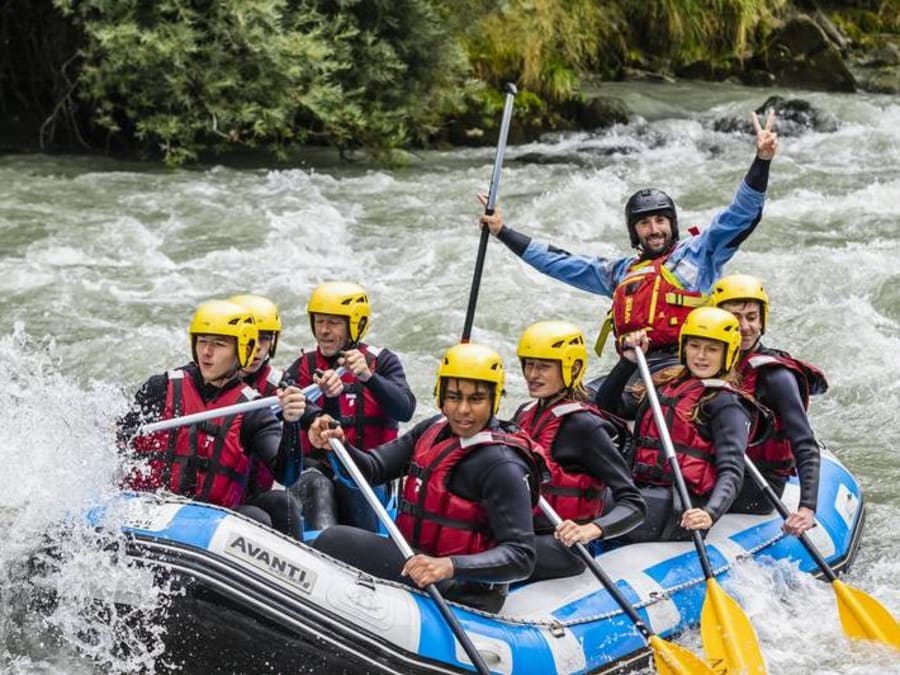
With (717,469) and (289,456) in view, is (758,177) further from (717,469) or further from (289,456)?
(289,456)

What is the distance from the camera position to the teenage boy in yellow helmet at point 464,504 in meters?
4.53

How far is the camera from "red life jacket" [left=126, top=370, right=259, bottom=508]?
509 centimetres

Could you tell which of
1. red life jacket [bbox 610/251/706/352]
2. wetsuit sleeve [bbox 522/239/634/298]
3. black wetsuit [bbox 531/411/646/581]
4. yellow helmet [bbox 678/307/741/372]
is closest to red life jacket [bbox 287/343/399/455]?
black wetsuit [bbox 531/411/646/581]

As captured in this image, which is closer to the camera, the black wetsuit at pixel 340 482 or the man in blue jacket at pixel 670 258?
the black wetsuit at pixel 340 482

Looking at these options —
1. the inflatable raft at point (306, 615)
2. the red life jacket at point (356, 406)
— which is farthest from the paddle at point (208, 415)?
the red life jacket at point (356, 406)

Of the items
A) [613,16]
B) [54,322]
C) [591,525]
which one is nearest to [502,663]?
[591,525]

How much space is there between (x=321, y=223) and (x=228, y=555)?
23.8 feet

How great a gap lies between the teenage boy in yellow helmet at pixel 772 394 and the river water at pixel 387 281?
16.0 inches

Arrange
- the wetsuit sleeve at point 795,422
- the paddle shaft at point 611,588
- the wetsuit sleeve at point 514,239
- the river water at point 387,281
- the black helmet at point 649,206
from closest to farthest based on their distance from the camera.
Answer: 1. the river water at point 387,281
2. the paddle shaft at point 611,588
3. the wetsuit sleeve at point 795,422
4. the black helmet at point 649,206
5. the wetsuit sleeve at point 514,239

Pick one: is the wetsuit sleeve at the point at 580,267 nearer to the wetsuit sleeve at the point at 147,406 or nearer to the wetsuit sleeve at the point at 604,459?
the wetsuit sleeve at the point at 604,459

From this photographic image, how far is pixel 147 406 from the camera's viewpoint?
5.24 metres

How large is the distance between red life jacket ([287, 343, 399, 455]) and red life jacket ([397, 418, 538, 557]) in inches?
39.9

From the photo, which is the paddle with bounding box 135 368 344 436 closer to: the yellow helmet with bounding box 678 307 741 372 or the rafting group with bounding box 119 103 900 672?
the rafting group with bounding box 119 103 900 672

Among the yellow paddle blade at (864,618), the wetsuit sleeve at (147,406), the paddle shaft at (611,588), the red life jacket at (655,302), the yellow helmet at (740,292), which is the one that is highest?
the yellow helmet at (740,292)
